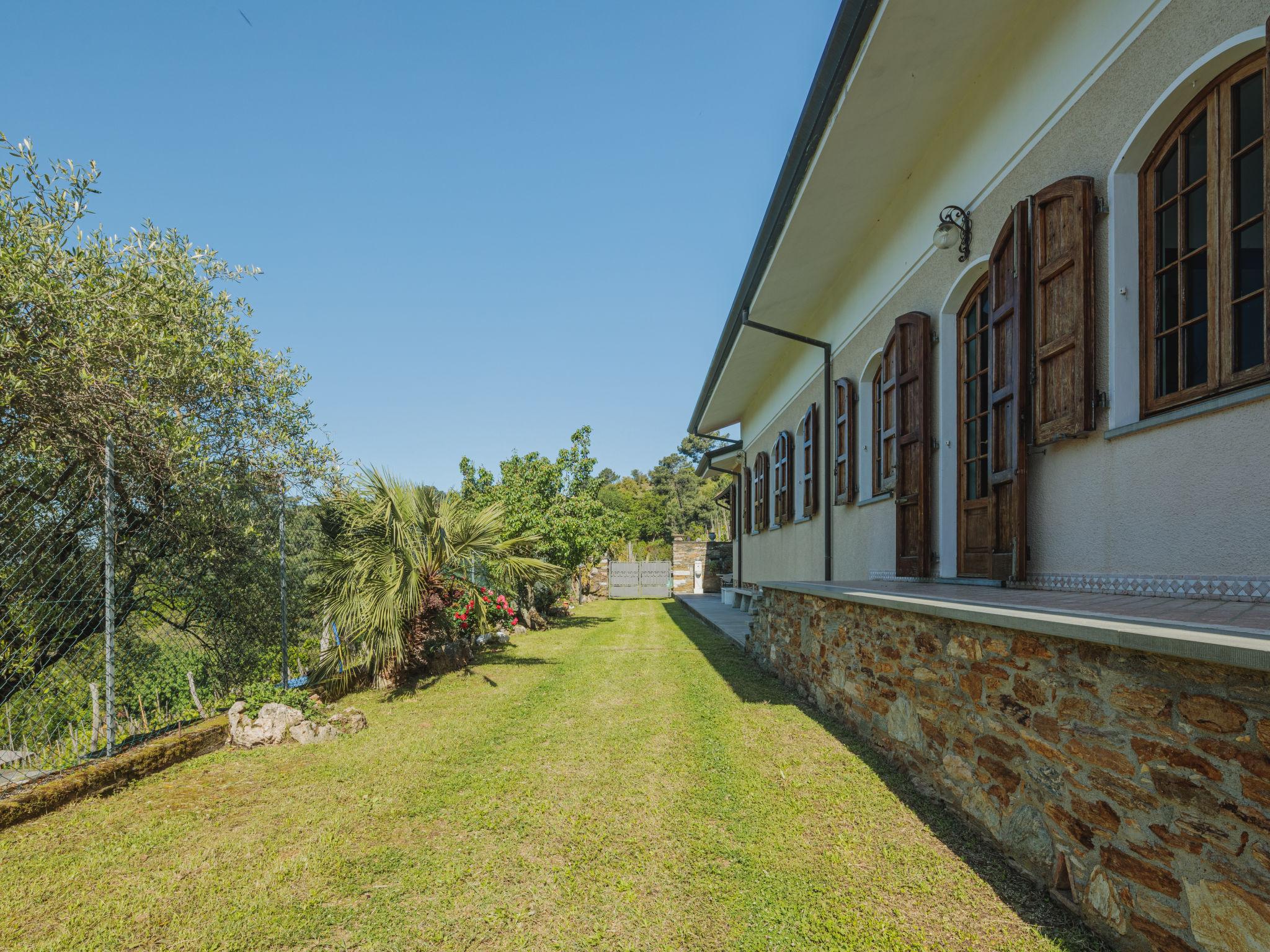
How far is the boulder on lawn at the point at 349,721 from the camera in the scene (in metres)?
5.08

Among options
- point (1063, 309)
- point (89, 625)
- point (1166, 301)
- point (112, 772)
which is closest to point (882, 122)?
point (1063, 309)

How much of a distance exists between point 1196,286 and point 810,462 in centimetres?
646

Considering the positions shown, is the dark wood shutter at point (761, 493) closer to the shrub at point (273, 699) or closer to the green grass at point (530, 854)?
the green grass at point (530, 854)

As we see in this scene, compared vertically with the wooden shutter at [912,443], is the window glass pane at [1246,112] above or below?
above

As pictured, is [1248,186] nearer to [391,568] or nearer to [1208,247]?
[1208,247]

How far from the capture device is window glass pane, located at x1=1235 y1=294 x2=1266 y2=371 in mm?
2695

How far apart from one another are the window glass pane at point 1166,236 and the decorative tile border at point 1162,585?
1498 mm

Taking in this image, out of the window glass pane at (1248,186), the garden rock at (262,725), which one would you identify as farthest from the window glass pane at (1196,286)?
the garden rock at (262,725)

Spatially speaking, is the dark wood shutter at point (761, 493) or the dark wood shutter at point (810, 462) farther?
the dark wood shutter at point (761, 493)

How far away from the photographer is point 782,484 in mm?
11055

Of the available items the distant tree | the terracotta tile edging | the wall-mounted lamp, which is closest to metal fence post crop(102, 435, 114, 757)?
the terracotta tile edging

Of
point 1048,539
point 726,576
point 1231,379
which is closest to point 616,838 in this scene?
point 1048,539

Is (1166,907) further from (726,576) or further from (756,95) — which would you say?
(726,576)

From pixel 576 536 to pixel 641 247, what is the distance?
646 centimetres
